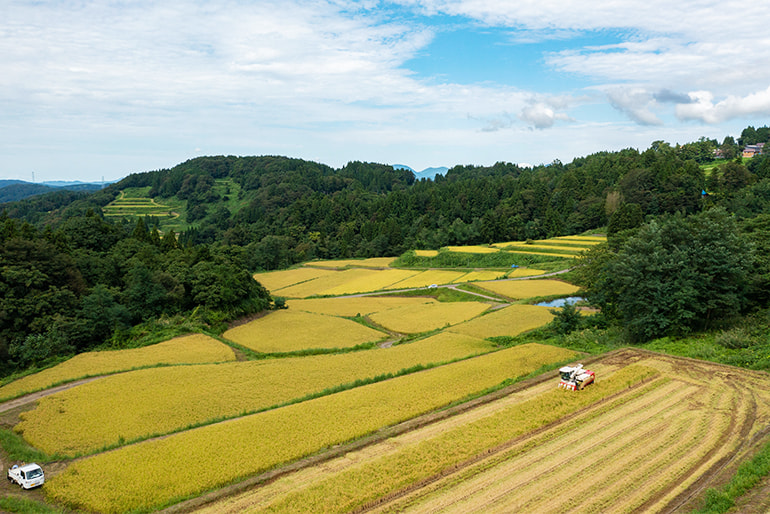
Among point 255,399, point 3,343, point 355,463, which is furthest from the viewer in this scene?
point 3,343

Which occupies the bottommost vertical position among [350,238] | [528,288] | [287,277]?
[287,277]

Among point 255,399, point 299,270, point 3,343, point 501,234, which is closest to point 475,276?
point 501,234

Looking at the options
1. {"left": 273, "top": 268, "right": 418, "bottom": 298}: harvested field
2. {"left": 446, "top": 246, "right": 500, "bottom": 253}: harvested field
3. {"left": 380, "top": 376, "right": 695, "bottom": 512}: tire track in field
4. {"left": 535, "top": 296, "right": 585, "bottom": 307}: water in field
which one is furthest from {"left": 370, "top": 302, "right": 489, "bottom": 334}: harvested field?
{"left": 446, "top": 246, "right": 500, "bottom": 253}: harvested field

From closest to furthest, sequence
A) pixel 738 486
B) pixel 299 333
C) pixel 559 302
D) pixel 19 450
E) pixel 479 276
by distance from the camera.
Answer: pixel 738 486 → pixel 19 450 → pixel 299 333 → pixel 559 302 → pixel 479 276

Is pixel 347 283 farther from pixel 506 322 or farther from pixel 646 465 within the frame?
pixel 646 465

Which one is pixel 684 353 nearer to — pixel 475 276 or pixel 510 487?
pixel 510 487

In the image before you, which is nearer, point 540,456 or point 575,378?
point 540,456

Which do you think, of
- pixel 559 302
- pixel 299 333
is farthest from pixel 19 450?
pixel 559 302
